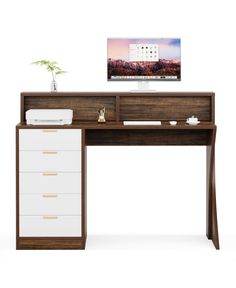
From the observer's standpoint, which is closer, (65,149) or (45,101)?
(65,149)

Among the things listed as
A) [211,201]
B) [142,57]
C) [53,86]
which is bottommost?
[211,201]

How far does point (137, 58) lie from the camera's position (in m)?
8.97

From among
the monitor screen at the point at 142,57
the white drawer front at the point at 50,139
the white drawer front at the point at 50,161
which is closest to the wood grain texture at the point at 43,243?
the white drawer front at the point at 50,161

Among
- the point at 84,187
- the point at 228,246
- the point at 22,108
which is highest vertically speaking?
the point at 22,108

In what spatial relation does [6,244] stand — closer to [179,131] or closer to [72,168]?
[72,168]

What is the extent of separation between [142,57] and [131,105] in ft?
1.58

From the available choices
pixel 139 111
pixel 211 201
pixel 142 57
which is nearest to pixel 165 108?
pixel 139 111

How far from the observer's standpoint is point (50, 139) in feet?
27.8

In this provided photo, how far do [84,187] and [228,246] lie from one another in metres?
1.46

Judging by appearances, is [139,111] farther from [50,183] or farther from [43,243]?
[43,243]

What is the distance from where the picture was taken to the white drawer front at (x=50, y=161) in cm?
849

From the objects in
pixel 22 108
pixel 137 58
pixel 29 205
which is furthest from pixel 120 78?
pixel 29 205

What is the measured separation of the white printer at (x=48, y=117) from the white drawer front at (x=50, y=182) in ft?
1.56

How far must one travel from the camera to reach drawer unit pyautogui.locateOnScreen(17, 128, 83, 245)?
8.48m
